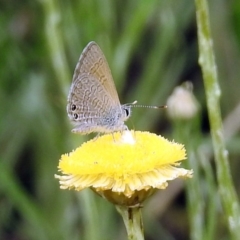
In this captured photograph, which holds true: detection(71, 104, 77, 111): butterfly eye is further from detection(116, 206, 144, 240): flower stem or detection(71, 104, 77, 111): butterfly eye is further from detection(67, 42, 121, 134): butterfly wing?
detection(116, 206, 144, 240): flower stem

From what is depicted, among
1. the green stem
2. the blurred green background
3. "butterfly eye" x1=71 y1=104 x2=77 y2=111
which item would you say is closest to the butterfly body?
"butterfly eye" x1=71 y1=104 x2=77 y2=111

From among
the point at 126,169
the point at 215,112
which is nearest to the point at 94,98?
the point at 215,112

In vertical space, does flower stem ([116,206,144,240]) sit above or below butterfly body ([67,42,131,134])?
below

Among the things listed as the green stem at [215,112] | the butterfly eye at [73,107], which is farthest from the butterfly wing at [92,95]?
the green stem at [215,112]

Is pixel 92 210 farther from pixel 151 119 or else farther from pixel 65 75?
pixel 151 119

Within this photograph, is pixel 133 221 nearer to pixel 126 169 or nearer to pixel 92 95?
pixel 126 169

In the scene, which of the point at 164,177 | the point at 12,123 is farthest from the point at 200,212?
the point at 12,123

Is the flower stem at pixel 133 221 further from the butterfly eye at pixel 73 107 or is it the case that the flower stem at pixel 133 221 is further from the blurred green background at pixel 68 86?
the blurred green background at pixel 68 86
